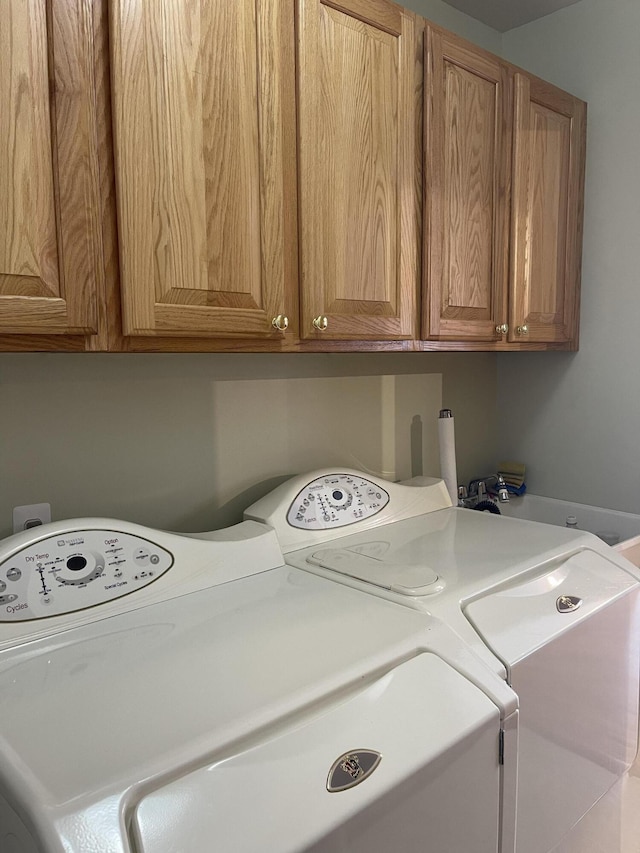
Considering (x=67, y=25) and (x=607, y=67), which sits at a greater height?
(x=607, y=67)

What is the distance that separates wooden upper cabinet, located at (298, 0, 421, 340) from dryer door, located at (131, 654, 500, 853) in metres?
0.78

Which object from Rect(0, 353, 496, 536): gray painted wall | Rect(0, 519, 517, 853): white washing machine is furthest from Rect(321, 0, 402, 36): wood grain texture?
Rect(0, 519, 517, 853): white washing machine

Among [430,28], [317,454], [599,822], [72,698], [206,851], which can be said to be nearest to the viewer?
[206,851]

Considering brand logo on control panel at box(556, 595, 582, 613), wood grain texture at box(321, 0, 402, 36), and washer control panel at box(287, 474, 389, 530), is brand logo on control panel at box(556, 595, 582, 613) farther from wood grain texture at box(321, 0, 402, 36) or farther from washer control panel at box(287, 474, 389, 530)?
wood grain texture at box(321, 0, 402, 36)

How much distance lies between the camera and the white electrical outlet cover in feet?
4.34

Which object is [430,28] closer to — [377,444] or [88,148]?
[88,148]

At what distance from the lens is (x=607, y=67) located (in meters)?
2.11

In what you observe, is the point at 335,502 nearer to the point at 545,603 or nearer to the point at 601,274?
the point at 545,603

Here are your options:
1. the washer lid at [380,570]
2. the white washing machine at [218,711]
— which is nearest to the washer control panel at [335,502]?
the washer lid at [380,570]

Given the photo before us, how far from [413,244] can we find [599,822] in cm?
142

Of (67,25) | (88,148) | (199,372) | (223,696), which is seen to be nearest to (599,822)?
(223,696)

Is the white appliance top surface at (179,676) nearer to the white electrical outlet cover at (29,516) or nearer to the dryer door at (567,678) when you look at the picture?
the dryer door at (567,678)

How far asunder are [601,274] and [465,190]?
2.44ft

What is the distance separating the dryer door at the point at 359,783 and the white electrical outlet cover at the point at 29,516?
0.75 m
